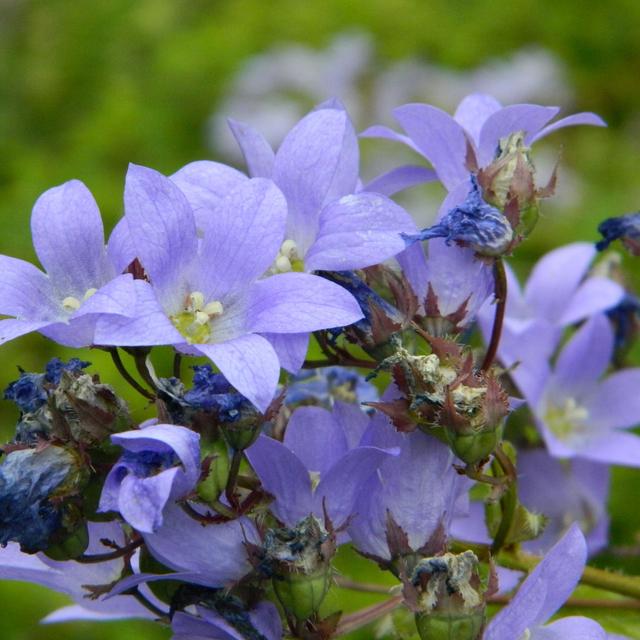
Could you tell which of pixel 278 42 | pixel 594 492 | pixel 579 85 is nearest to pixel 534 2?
pixel 579 85

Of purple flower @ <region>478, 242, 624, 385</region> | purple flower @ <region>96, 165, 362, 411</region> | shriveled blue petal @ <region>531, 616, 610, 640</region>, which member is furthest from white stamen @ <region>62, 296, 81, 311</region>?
purple flower @ <region>478, 242, 624, 385</region>

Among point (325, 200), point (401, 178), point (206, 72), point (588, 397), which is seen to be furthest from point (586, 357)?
point (206, 72)

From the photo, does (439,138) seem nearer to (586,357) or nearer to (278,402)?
(278,402)

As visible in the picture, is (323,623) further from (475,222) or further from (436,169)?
(436,169)

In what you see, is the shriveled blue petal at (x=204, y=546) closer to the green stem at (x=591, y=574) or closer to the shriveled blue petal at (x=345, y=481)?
the shriveled blue petal at (x=345, y=481)

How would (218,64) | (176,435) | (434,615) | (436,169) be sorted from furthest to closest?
(218,64) < (436,169) < (434,615) < (176,435)

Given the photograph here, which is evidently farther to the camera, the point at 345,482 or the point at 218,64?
the point at 218,64

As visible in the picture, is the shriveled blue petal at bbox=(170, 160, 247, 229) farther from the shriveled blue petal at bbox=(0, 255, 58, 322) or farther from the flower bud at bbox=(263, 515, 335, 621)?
the flower bud at bbox=(263, 515, 335, 621)

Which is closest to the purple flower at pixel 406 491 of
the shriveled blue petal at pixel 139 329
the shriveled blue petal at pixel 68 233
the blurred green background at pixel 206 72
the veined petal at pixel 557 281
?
the shriveled blue petal at pixel 139 329
